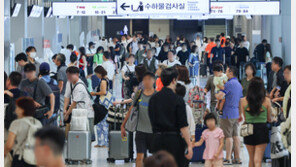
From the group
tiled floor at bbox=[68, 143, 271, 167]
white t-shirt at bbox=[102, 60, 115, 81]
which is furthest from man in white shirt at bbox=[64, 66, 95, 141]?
white t-shirt at bbox=[102, 60, 115, 81]

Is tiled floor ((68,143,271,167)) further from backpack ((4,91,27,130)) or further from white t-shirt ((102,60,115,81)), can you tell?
white t-shirt ((102,60,115,81))

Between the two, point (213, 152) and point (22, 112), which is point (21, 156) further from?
point (213, 152)

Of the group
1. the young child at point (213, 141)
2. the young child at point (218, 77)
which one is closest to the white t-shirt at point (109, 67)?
the young child at point (218, 77)

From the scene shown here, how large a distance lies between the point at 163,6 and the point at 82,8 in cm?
295

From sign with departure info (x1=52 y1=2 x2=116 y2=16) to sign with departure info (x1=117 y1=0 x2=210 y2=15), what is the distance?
120 centimetres

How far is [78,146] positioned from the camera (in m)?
10.6

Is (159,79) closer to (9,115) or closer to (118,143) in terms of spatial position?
(118,143)

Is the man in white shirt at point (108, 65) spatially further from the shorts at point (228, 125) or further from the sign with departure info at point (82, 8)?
the shorts at point (228, 125)

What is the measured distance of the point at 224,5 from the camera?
19875 millimetres

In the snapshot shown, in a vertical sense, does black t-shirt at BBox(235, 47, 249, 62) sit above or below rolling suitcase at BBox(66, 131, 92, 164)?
above

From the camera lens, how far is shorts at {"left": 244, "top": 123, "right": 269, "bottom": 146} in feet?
27.6

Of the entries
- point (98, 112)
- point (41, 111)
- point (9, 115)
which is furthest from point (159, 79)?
point (9, 115)

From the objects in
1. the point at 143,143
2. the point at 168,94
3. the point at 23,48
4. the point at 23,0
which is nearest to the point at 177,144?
the point at 168,94

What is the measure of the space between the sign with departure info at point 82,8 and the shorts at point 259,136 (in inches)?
453
